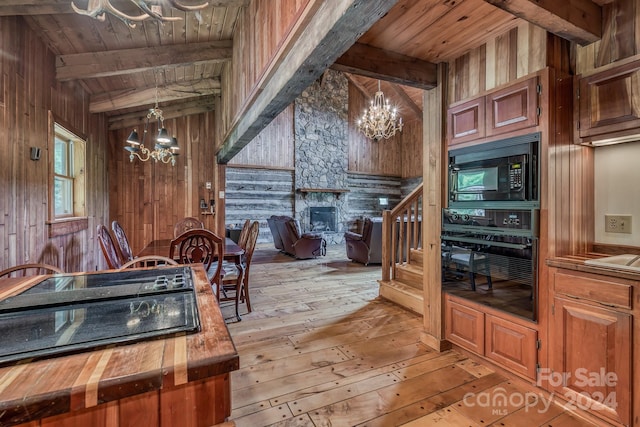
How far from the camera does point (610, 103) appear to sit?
1.71 m

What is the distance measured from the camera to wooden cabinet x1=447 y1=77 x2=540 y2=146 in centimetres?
188

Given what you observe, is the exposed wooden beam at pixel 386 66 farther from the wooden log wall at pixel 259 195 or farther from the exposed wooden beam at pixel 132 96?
the wooden log wall at pixel 259 195

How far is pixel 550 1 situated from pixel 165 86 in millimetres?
4926

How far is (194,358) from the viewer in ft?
2.51

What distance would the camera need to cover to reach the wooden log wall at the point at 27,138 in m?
2.36

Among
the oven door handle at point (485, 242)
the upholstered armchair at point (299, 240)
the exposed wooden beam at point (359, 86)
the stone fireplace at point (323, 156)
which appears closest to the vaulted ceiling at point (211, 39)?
the oven door handle at point (485, 242)

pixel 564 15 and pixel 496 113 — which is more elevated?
pixel 564 15

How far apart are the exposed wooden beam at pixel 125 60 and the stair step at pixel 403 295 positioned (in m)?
3.64

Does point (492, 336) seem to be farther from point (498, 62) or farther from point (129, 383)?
point (129, 383)

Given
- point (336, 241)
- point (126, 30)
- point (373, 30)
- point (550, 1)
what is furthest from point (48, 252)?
point (336, 241)

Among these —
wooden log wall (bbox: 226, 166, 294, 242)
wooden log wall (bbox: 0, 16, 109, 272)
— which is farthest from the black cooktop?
wooden log wall (bbox: 226, 166, 294, 242)

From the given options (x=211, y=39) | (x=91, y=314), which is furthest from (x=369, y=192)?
(x=91, y=314)

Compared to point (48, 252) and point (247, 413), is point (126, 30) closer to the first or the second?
point (48, 252)

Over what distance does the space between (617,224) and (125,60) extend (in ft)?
15.4
